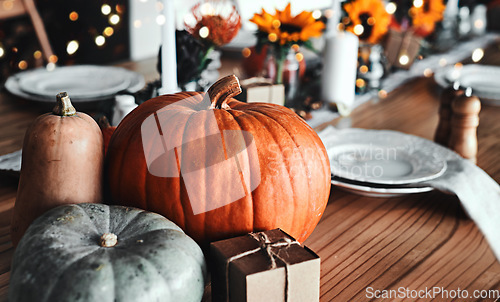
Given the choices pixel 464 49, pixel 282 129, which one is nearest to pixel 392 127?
A: pixel 282 129

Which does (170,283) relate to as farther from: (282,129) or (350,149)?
(350,149)

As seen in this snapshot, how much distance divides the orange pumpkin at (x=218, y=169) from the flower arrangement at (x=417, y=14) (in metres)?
1.42

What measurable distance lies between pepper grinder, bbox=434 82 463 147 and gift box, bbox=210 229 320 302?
0.67m

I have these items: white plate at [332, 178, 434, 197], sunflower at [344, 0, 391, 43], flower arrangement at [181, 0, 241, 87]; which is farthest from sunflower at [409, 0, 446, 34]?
white plate at [332, 178, 434, 197]

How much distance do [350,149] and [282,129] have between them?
446 millimetres

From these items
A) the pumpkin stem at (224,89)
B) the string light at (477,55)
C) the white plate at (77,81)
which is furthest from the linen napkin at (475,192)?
the string light at (477,55)

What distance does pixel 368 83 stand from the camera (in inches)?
63.6

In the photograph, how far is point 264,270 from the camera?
1.80ft

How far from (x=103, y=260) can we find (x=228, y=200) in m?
0.20

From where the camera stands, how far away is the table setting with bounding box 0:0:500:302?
543 millimetres

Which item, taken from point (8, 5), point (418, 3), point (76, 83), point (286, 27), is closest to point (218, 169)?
point (286, 27)

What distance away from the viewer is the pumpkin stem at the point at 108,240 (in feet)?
1.79

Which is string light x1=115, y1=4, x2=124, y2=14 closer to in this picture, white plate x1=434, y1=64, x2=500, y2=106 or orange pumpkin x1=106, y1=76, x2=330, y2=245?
white plate x1=434, y1=64, x2=500, y2=106

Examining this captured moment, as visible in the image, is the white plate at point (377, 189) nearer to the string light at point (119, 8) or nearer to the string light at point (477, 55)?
the string light at point (477, 55)
